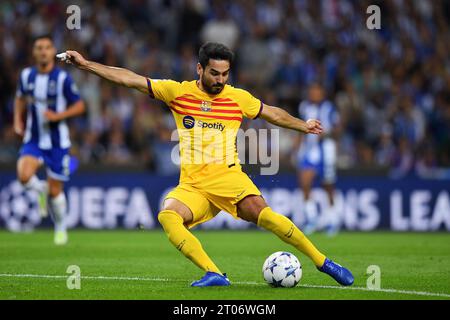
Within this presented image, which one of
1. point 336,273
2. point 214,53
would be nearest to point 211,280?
point 336,273

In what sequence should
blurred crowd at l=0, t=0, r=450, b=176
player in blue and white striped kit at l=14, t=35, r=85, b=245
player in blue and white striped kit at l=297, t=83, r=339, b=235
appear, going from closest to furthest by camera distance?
player in blue and white striped kit at l=14, t=35, r=85, b=245
player in blue and white striped kit at l=297, t=83, r=339, b=235
blurred crowd at l=0, t=0, r=450, b=176

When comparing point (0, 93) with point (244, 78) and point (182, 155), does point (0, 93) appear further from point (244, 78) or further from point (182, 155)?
point (182, 155)

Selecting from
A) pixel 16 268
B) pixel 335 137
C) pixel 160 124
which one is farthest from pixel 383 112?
pixel 16 268

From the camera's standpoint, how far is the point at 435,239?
15.5 meters

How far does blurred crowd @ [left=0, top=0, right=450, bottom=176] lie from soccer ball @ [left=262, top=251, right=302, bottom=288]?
10.4m

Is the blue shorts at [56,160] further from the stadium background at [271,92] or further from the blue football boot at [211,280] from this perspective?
the blue football boot at [211,280]

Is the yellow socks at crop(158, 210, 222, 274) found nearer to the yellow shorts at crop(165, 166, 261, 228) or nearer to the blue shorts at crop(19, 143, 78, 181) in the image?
the yellow shorts at crop(165, 166, 261, 228)

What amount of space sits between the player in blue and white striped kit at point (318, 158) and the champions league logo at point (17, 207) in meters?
4.91

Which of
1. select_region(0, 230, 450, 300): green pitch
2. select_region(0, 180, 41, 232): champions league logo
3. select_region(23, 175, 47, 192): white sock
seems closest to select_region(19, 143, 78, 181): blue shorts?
select_region(23, 175, 47, 192): white sock

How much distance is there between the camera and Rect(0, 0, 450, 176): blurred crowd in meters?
19.2

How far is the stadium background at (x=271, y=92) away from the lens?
18172 millimetres

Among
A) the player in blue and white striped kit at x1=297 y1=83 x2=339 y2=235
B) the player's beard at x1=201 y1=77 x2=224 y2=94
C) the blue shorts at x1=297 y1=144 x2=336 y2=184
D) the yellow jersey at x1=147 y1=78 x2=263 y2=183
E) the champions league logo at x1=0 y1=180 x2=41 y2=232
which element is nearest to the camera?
the player's beard at x1=201 y1=77 x2=224 y2=94

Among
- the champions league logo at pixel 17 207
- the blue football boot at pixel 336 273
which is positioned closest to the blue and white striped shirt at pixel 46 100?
the champions league logo at pixel 17 207

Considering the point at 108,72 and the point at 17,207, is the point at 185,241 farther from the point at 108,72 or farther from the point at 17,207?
the point at 17,207
